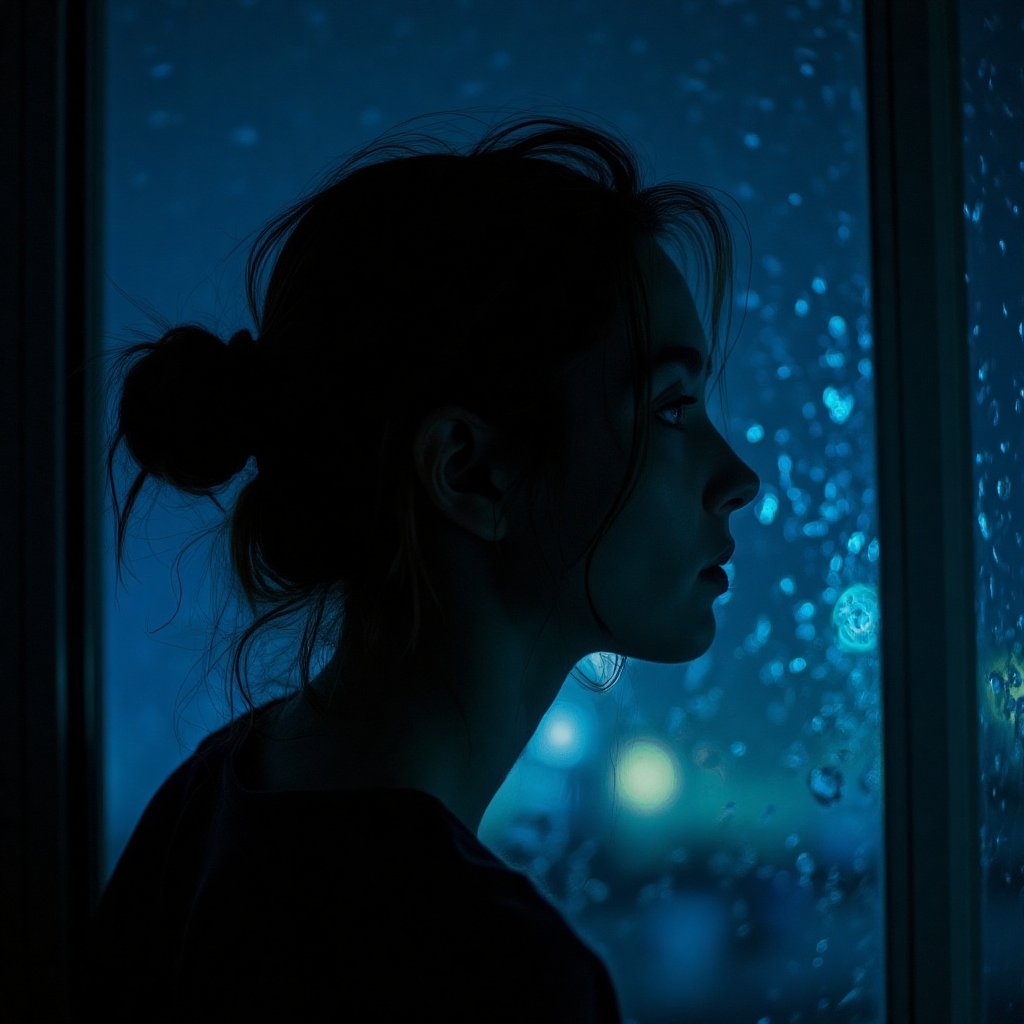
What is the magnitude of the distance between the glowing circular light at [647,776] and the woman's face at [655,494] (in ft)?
0.92

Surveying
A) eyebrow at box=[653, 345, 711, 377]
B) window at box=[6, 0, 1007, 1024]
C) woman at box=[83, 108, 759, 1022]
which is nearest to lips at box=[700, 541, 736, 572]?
woman at box=[83, 108, 759, 1022]

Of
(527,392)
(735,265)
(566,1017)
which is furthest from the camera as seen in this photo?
(735,265)

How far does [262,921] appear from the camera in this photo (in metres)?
0.40

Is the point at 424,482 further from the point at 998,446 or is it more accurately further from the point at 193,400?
the point at 998,446

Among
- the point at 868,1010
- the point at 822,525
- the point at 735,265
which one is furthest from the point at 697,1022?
the point at 735,265

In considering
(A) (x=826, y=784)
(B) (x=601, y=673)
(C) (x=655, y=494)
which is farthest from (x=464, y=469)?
(A) (x=826, y=784)

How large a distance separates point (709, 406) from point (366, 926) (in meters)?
0.56

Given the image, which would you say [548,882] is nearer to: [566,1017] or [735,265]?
[566,1017]

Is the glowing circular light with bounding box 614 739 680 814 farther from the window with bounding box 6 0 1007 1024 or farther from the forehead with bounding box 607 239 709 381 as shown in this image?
the forehead with bounding box 607 239 709 381

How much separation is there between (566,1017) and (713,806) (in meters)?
0.49

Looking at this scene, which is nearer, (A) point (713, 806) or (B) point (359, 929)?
(B) point (359, 929)

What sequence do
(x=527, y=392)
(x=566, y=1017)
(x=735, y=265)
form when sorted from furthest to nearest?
(x=735, y=265) < (x=527, y=392) < (x=566, y=1017)

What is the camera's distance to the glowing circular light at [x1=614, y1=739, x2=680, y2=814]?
0.78 meters

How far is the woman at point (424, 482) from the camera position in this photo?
1.50 feet
